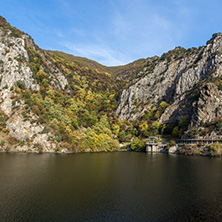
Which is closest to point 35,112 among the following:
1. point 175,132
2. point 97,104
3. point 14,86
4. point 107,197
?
point 14,86

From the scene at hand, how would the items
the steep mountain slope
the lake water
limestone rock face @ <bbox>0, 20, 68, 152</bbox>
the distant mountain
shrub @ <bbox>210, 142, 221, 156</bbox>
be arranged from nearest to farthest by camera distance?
the lake water < shrub @ <bbox>210, 142, 221, 156</bbox> < limestone rock face @ <bbox>0, 20, 68, 152</bbox> < the steep mountain slope < the distant mountain

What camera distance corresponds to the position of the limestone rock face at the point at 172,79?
139 meters

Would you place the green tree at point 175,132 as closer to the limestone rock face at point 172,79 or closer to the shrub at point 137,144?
the limestone rock face at point 172,79

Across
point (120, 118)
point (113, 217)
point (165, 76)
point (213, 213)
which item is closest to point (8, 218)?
point (113, 217)

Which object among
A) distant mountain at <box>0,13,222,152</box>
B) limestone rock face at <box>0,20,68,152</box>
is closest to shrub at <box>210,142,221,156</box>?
distant mountain at <box>0,13,222,152</box>

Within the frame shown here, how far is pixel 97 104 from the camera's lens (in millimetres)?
177375

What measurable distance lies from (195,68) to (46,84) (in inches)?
4745

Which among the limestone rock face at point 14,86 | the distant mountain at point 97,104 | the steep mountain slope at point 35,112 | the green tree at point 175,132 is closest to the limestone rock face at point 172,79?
the distant mountain at point 97,104

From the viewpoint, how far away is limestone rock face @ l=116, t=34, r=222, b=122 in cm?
13900

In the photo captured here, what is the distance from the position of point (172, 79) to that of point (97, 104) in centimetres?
7606

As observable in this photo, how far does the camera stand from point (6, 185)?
31188 millimetres

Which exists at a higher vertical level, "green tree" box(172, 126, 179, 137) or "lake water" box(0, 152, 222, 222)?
"green tree" box(172, 126, 179, 137)

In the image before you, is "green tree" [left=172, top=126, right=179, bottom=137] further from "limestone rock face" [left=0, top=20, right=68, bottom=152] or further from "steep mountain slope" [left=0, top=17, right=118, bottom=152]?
"limestone rock face" [left=0, top=20, right=68, bottom=152]

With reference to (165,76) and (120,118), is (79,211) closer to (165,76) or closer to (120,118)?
(120,118)
